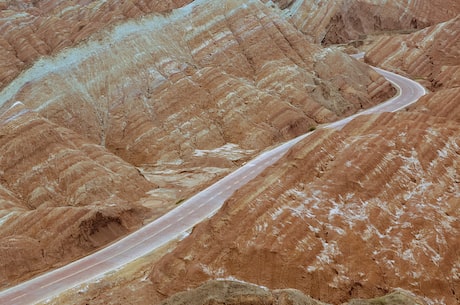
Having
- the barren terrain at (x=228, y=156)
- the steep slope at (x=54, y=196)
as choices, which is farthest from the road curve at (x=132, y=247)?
the steep slope at (x=54, y=196)

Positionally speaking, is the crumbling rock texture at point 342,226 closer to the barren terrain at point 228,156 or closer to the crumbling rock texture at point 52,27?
the barren terrain at point 228,156

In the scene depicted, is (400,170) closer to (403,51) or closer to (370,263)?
(370,263)

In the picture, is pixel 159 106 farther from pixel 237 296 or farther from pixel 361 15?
pixel 361 15

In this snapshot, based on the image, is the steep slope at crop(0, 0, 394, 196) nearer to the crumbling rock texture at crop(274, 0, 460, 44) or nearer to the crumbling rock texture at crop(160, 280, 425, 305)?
the crumbling rock texture at crop(160, 280, 425, 305)

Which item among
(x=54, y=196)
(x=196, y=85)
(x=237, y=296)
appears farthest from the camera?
(x=196, y=85)

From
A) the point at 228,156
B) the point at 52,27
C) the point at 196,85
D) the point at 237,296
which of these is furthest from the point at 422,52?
the point at 237,296

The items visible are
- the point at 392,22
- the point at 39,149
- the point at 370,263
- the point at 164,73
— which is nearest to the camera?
the point at 370,263

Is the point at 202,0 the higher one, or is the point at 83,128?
the point at 202,0

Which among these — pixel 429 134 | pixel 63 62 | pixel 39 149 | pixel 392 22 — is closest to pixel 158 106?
pixel 63 62
